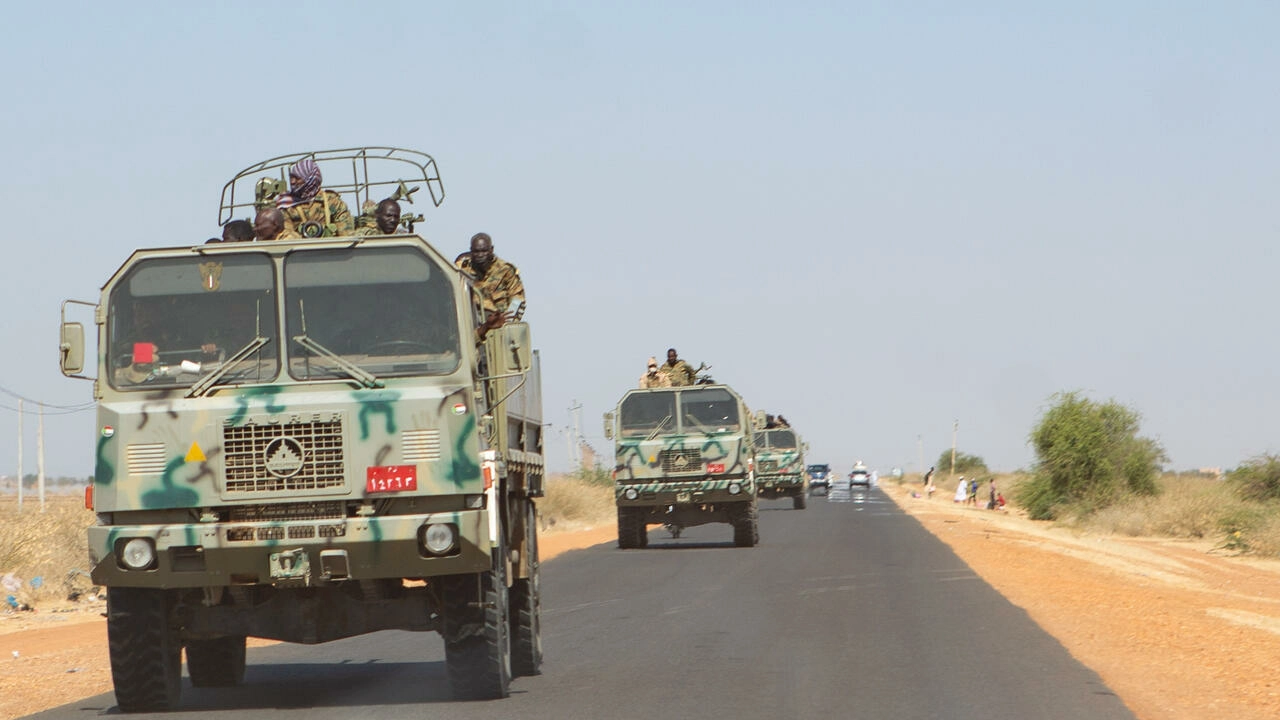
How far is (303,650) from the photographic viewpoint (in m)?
14.1

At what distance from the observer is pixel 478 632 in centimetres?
951

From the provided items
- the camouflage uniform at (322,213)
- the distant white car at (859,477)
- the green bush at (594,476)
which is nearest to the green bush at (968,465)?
the distant white car at (859,477)

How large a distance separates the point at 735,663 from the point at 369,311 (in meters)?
4.01

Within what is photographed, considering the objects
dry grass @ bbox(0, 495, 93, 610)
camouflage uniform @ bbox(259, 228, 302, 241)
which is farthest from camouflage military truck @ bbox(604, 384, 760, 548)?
camouflage uniform @ bbox(259, 228, 302, 241)

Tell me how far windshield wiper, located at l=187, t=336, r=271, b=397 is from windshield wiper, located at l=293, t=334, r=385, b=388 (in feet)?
0.71

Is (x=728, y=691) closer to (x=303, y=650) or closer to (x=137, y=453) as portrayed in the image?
(x=137, y=453)

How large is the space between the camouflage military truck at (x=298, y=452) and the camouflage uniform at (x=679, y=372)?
1891 cm

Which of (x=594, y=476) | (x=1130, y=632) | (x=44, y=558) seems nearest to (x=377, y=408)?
(x=1130, y=632)

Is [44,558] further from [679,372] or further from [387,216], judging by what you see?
[387,216]

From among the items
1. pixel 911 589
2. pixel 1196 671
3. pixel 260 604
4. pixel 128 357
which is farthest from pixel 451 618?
pixel 911 589

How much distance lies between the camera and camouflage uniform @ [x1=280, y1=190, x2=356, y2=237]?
38.6ft

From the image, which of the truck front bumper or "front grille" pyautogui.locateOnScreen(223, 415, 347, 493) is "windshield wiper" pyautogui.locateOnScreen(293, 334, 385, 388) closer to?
"front grille" pyautogui.locateOnScreen(223, 415, 347, 493)

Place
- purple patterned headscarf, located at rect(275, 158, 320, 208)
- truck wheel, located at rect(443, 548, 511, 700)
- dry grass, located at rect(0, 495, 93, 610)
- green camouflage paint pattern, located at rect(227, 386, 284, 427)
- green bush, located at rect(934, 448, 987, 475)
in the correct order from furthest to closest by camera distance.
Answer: green bush, located at rect(934, 448, 987, 475), dry grass, located at rect(0, 495, 93, 610), purple patterned headscarf, located at rect(275, 158, 320, 208), truck wheel, located at rect(443, 548, 511, 700), green camouflage paint pattern, located at rect(227, 386, 284, 427)

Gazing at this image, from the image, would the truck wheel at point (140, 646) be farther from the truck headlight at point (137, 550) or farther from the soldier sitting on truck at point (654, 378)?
the soldier sitting on truck at point (654, 378)
